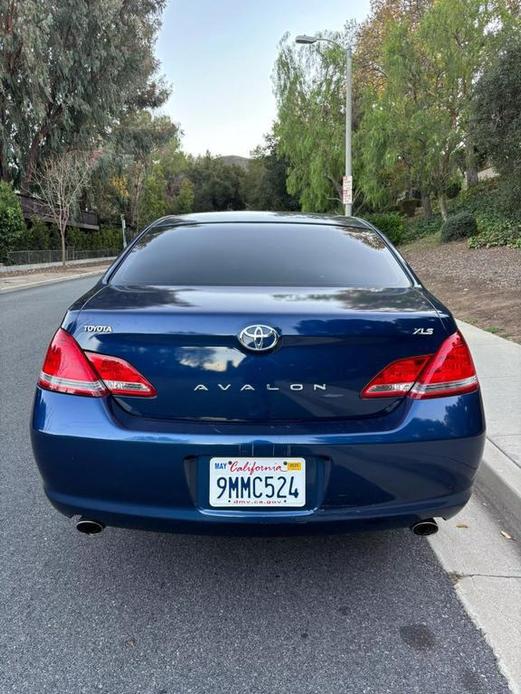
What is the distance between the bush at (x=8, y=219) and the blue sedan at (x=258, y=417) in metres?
25.5

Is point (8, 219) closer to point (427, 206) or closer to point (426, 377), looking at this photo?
point (427, 206)

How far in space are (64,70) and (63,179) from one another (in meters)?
5.01

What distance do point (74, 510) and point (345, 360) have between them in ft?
4.00

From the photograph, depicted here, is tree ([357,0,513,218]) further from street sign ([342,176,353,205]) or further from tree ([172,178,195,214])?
tree ([172,178,195,214])

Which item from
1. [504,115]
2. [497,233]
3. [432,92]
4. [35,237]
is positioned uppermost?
[432,92]

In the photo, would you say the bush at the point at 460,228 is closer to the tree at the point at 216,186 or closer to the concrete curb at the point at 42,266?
the concrete curb at the point at 42,266

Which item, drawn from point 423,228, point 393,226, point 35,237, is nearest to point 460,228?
point 423,228

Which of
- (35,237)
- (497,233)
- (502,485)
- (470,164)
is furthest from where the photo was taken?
(35,237)

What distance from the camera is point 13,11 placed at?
23.8 m

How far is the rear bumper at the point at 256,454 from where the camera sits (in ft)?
7.14

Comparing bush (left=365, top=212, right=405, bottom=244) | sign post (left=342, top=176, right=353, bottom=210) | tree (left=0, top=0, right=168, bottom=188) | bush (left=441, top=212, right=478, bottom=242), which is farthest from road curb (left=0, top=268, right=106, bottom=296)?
bush (left=441, top=212, right=478, bottom=242)

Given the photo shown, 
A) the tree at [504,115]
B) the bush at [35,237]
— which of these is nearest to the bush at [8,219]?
the bush at [35,237]

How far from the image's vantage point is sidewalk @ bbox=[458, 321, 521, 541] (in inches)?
128

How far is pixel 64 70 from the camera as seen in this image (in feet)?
86.8
